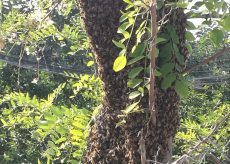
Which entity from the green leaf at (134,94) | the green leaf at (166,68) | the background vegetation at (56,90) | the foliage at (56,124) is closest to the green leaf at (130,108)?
the green leaf at (134,94)

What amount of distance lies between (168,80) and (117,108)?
0.64 feet

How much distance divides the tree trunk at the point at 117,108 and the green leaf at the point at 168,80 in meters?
0.02

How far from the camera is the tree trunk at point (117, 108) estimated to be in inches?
61.8

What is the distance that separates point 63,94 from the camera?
5.70 metres

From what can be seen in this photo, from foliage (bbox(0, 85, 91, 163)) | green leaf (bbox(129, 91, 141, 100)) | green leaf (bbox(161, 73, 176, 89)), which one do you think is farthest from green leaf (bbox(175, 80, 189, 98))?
foliage (bbox(0, 85, 91, 163))

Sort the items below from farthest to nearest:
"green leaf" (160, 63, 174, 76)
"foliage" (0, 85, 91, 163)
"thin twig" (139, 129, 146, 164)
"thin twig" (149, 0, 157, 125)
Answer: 1. "foliage" (0, 85, 91, 163)
2. "green leaf" (160, 63, 174, 76)
3. "thin twig" (139, 129, 146, 164)
4. "thin twig" (149, 0, 157, 125)

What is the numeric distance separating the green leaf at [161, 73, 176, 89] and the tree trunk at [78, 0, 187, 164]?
0.02 m

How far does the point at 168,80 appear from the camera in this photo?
156cm

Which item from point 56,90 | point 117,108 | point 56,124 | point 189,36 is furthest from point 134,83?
point 56,90

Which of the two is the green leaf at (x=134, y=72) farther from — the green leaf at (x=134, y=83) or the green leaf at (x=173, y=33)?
the green leaf at (x=173, y=33)

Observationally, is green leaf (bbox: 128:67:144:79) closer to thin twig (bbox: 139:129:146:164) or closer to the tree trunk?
the tree trunk

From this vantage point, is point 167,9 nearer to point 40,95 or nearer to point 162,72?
point 162,72

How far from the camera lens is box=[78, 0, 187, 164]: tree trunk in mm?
1569

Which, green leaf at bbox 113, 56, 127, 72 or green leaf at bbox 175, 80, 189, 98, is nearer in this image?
green leaf at bbox 113, 56, 127, 72
